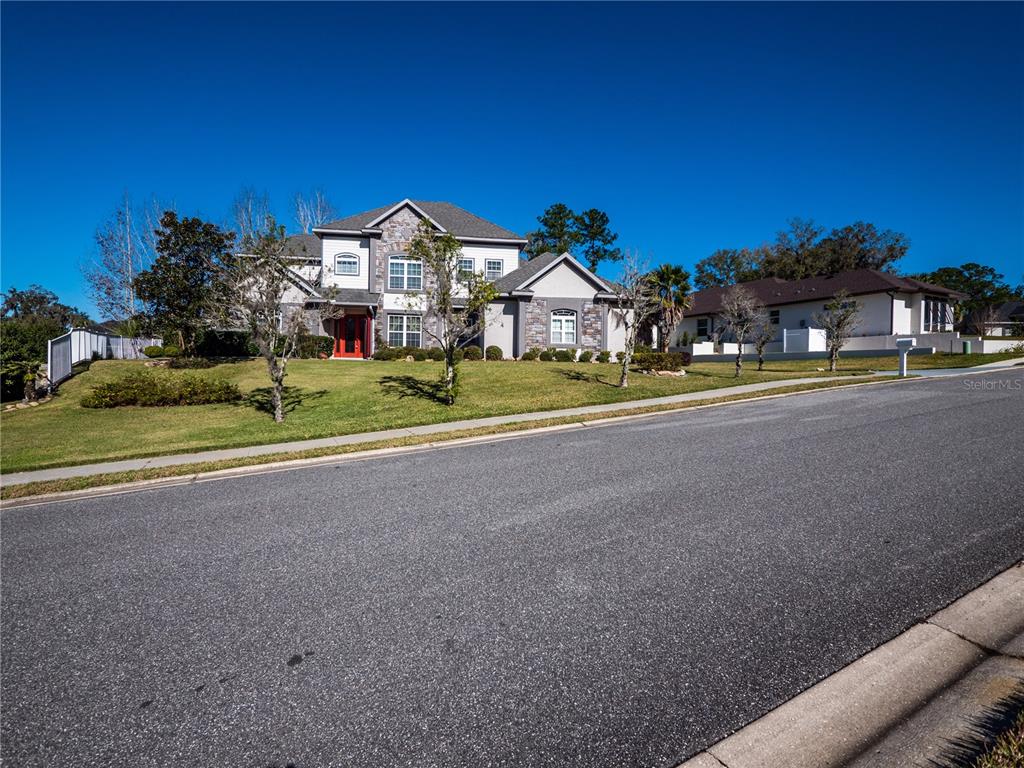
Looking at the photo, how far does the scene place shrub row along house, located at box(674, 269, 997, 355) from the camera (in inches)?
1378

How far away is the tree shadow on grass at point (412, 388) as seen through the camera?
16844 mm

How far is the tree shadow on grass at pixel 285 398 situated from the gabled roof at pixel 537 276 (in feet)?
43.6

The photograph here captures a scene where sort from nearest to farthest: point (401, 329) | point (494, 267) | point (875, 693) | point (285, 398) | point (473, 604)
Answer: point (875, 693), point (473, 604), point (285, 398), point (401, 329), point (494, 267)

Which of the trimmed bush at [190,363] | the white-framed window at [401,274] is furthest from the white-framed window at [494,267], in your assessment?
the trimmed bush at [190,363]

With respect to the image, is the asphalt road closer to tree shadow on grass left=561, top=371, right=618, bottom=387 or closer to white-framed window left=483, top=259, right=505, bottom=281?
tree shadow on grass left=561, top=371, right=618, bottom=387

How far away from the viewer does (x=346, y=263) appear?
30.2 metres

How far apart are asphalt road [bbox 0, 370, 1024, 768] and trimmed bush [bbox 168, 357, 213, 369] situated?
19468mm

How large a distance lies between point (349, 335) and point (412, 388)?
13256 mm

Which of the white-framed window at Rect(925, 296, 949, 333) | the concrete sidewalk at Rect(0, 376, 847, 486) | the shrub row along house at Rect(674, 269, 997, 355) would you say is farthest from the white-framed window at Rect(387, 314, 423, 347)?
the white-framed window at Rect(925, 296, 949, 333)

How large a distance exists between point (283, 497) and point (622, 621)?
5.09 meters

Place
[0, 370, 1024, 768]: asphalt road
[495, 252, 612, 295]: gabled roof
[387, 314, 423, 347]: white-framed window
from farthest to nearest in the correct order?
[387, 314, 423, 347]: white-framed window → [495, 252, 612, 295]: gabled roof → [0, 370, 1024, 768]: asphalt road

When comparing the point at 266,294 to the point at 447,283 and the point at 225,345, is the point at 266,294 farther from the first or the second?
the point at 225,345

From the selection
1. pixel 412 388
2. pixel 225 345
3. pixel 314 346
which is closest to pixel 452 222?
pixel 314 346

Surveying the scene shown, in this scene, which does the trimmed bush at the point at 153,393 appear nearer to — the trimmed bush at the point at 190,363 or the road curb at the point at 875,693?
the trimmed bush at the point at 190,363
